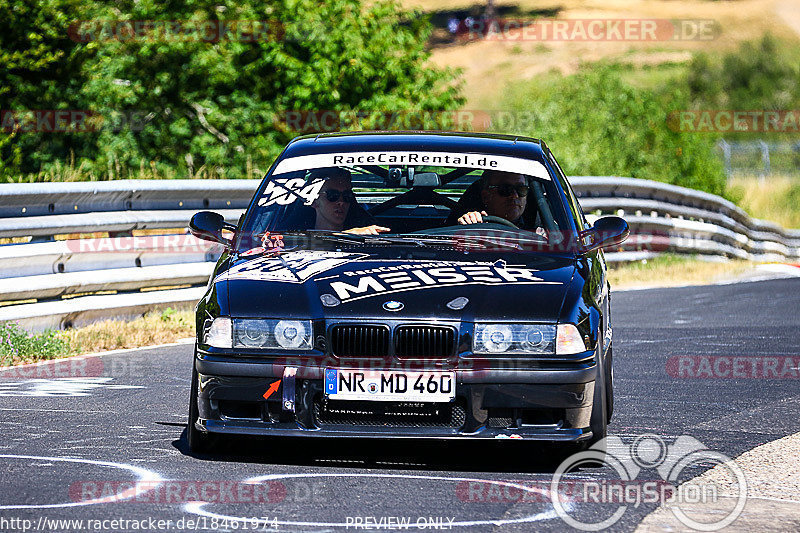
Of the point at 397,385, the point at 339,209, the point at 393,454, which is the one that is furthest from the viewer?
the point at 339,209

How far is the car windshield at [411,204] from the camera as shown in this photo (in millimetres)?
6887

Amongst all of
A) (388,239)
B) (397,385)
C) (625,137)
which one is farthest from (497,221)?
(625,137)

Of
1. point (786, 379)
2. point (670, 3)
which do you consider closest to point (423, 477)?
point (786, 379)

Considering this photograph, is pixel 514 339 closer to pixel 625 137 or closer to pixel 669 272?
pixel 669 272

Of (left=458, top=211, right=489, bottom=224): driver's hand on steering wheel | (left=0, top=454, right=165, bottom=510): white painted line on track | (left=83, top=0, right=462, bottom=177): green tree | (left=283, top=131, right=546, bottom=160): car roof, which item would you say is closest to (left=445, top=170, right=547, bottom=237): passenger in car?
(left=458, top=211, right=489, bottom=224): driver's hand on steering wheel

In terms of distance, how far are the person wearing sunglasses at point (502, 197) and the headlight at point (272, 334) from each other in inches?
62.9

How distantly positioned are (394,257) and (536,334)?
88 cm

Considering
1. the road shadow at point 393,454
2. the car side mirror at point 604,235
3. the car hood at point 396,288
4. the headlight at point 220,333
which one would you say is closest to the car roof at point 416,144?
the car side mirror at point 604,235

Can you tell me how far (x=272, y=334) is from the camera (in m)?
5.81

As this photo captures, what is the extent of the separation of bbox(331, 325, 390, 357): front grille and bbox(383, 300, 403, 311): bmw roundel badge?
0.09 m

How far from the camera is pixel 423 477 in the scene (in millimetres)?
5742

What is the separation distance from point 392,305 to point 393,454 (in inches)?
33.0

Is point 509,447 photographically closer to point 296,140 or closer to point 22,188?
point 296,140

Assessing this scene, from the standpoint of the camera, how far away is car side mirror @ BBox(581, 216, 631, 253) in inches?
274
